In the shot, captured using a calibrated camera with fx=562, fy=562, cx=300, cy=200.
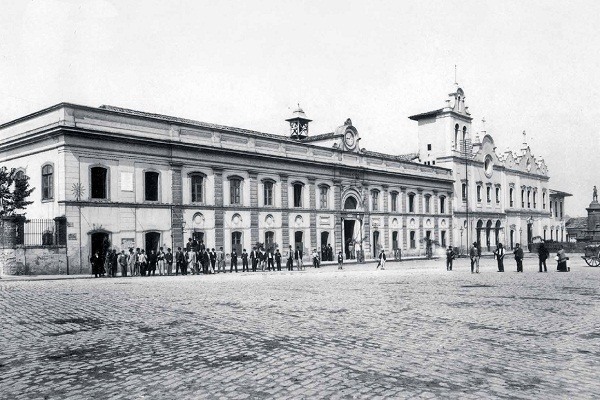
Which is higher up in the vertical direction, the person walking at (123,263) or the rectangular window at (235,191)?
the rectangular window at (235,191)

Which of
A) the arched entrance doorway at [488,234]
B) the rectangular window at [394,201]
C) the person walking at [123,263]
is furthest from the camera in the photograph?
the arched entrance doorway at [488,234]

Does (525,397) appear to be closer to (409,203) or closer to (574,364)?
(574,364)

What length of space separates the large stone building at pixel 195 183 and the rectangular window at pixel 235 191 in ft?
0.20

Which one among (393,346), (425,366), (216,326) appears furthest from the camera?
(216,326)

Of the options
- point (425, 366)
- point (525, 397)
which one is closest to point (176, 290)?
point (425, 366)

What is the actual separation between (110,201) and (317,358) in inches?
857

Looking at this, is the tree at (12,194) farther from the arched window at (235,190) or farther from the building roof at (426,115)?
the building roof at (426,115)

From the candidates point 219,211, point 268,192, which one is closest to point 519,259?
point 268,192

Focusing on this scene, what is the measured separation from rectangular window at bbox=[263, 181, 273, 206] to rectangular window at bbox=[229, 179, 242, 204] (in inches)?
83.7

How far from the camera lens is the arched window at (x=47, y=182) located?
86.3 ft

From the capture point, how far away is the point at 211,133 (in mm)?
32094

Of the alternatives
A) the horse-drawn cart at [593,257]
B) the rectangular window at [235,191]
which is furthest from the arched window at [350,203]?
the horse-drawn cart at [593,257]

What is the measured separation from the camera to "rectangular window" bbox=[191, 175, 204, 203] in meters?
31.2

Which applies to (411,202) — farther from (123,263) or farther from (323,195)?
(123,263)
